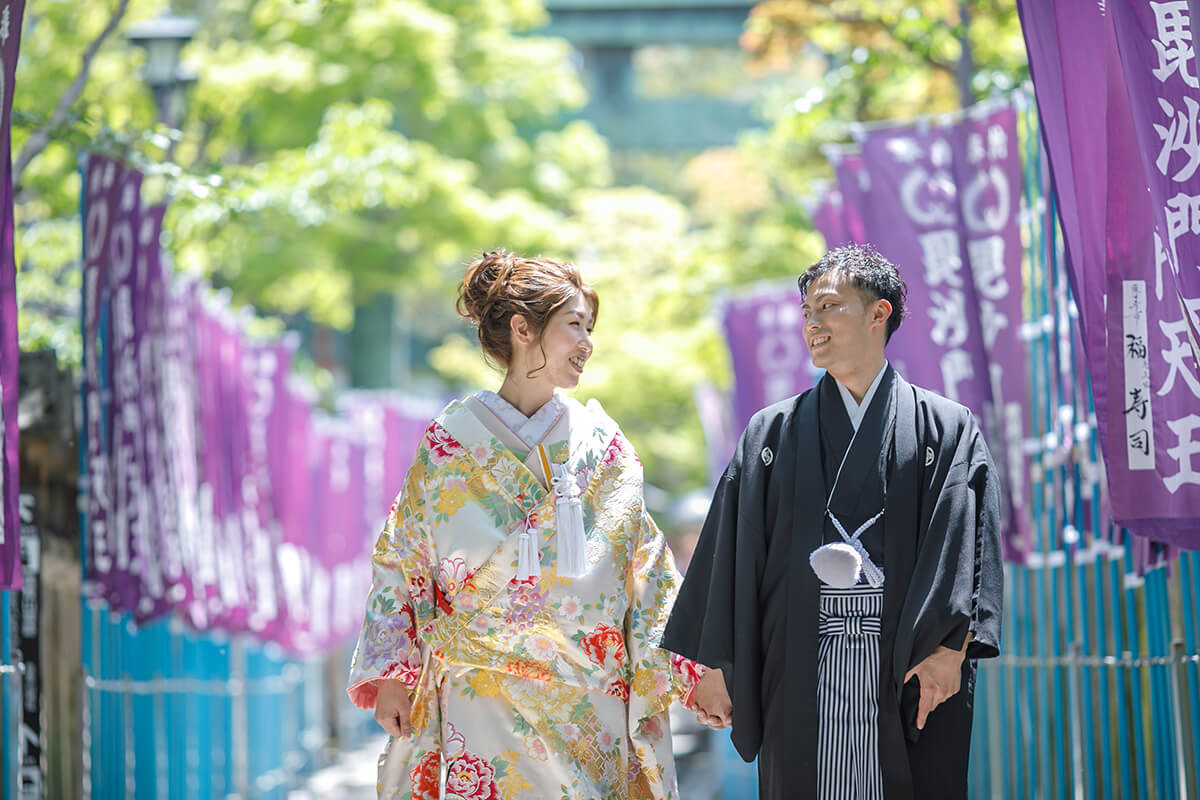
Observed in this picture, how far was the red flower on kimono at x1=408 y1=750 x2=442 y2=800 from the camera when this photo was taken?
4316 mm

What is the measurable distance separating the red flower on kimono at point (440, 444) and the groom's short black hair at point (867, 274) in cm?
115

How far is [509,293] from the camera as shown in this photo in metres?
4.45

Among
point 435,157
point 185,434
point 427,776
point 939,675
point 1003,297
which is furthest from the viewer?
point 435,157

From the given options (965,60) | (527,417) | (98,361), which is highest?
(965,60)

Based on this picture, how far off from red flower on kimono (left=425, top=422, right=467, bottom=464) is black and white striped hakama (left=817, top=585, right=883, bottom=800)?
1.24 metres

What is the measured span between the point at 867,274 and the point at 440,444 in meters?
1.38

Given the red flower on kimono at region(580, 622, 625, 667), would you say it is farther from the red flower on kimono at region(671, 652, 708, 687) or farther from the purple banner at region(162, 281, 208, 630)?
the purple banner at region(162, 281, 208, 630)

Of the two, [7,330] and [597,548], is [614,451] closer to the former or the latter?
[597,548]

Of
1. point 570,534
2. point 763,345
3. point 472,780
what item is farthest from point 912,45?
point 472,780

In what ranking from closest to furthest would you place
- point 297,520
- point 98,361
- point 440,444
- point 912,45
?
point 440,444, point 98,361, point 912,45, point 297,520

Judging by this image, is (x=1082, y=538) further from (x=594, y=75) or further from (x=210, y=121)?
(x=594, y=75)

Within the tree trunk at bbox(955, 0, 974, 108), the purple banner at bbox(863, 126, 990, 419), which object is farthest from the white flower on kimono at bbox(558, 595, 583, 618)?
the tree trunk at bbox(955, 0, 974, 108)

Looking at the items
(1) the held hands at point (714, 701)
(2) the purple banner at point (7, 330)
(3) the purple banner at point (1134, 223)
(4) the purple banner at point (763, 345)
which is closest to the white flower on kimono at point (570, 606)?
(1) the held hands at point (714, 701)

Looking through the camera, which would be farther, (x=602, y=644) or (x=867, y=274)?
(x=602, y=644)
